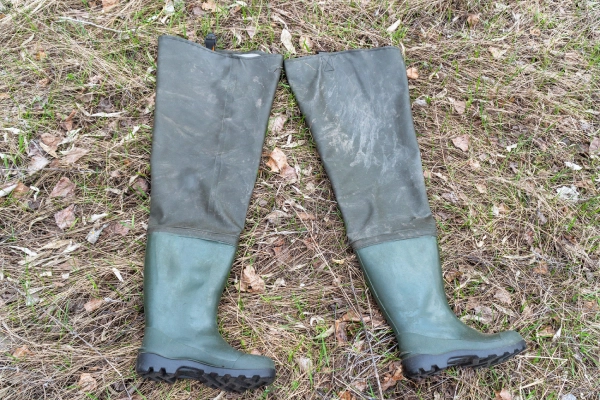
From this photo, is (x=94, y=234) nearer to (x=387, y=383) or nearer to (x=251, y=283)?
(x=251, y=283)

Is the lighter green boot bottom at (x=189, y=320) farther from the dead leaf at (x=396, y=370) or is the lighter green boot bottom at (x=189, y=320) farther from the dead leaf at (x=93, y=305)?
the dead leaf at (x=396, y=370)

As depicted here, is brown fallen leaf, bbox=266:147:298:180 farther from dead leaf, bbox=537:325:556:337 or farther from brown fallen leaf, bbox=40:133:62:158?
dead leaf, bbox=537:325:556:337

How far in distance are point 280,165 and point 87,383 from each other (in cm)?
133

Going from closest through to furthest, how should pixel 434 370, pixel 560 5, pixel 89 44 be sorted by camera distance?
pixel 434 370
pixel 89 44
pixel 560 5

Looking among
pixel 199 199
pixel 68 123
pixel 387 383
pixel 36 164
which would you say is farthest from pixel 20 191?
pixel 387 383

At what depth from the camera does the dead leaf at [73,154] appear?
92.0 inches

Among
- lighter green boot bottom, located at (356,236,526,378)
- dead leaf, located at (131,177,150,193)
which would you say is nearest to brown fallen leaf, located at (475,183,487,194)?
lighter green boot bottom, located at (356,236,526,378)

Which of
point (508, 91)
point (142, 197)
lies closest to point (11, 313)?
point (142, 197)

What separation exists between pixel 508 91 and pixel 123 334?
245cm

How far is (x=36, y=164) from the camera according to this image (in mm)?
2322

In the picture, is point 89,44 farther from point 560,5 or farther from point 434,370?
point 560,5

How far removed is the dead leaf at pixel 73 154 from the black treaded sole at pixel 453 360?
1.87 metres

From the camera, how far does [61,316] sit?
81.8 inches

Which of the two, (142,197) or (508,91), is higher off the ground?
(508,91)
